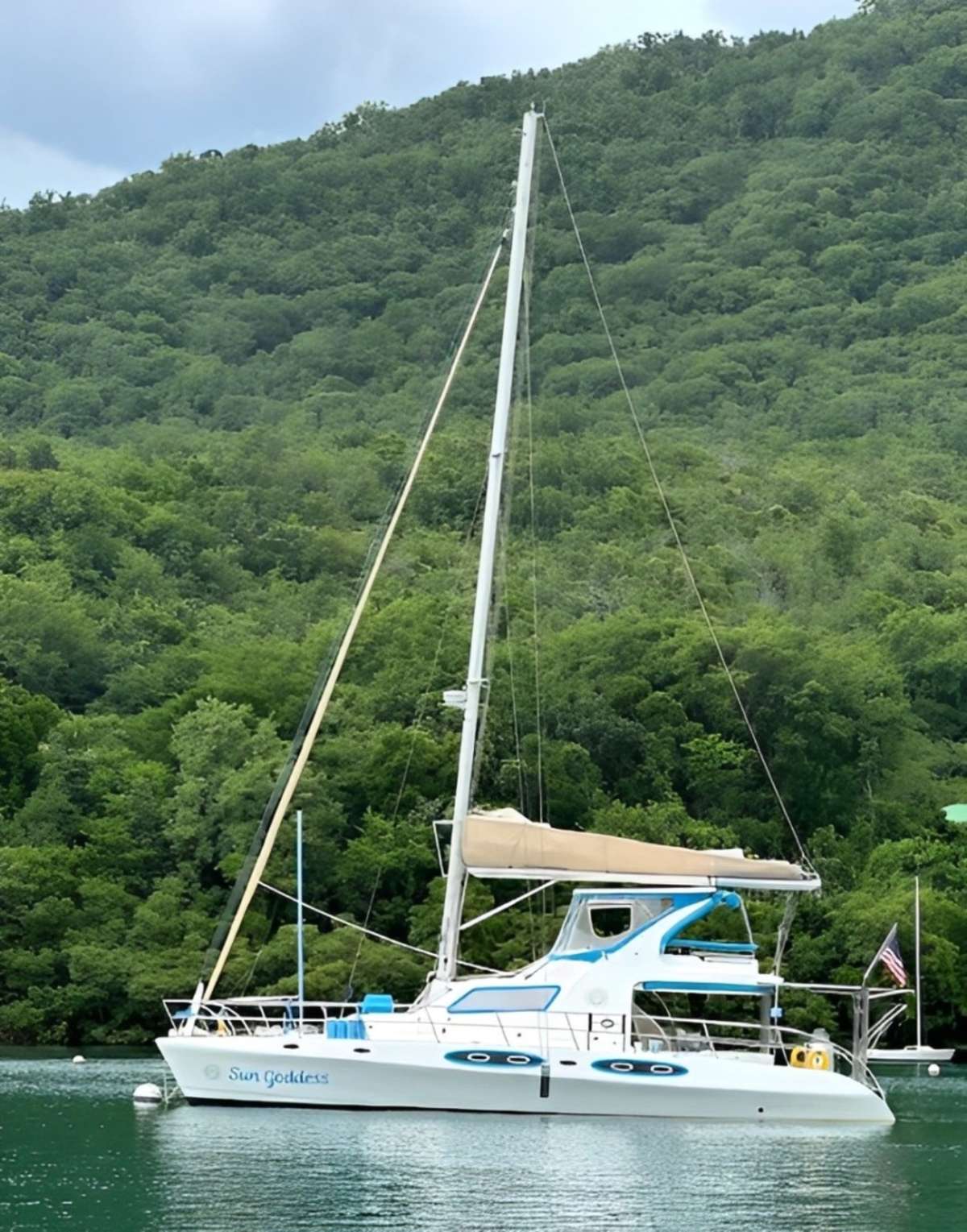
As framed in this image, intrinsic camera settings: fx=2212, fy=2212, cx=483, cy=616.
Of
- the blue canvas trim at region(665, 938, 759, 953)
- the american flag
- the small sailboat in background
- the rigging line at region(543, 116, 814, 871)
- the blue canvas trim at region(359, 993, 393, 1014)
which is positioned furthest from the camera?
the small sailboat in background

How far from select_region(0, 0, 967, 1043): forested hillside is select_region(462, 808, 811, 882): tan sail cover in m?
10.3

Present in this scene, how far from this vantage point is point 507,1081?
32094 millimetres

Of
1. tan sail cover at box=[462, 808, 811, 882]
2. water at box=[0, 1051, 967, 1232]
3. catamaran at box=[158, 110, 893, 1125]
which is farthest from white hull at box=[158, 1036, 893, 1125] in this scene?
tan sail cover at box=[462, 808, 811, 882]

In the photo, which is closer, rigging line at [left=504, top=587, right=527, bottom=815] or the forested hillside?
rigging line at [left=504, top=587, right=527, bottom=815]

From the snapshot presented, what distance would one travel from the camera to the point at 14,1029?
6019cm

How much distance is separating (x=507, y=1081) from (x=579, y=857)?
3700 mm

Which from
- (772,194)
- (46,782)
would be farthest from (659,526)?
(772,194)

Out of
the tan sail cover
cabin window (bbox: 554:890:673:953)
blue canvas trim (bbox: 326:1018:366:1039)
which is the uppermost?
the tan sail cover

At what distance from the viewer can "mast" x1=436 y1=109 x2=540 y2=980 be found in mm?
33812

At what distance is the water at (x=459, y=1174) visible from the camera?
24750 millimetres

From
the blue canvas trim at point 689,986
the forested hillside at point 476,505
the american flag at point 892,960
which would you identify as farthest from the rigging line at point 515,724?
the blue canvas trim at point 689,986

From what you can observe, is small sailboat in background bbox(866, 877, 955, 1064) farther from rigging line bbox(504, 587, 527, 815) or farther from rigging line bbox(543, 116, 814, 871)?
rigging line bbox(504, 587, 527, 815)

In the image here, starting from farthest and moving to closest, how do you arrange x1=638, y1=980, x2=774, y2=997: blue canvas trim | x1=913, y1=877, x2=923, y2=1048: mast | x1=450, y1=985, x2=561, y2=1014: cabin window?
x1=913, y1=877, x2=923, y2=1048: mast → x1=638, y1=980, x2=774, y2=997: blue canvas trim → x1=450, y1=985, x2=561, y2=1014: cabin window

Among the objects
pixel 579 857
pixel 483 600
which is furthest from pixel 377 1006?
pixel 483 600
